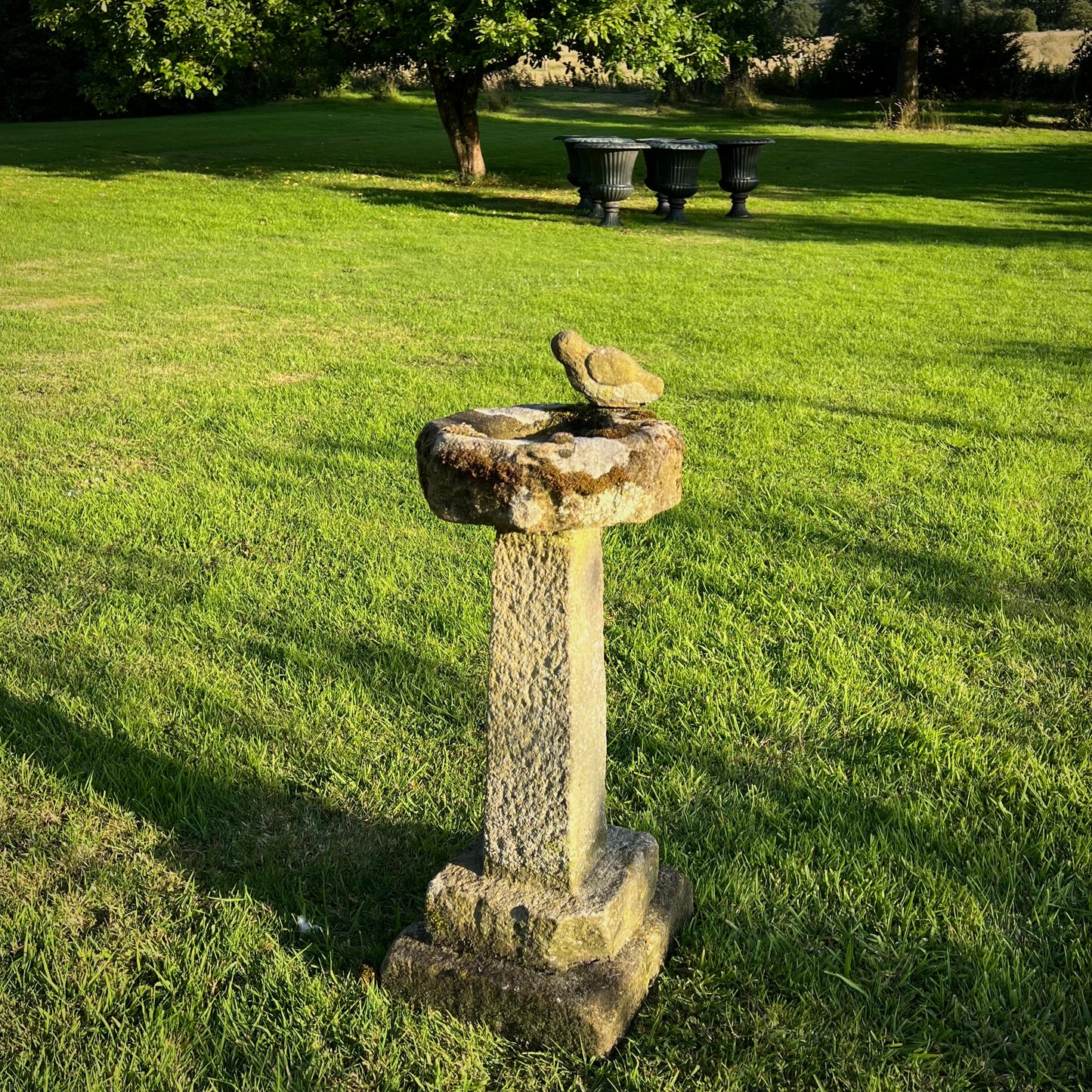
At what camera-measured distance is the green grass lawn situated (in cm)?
247

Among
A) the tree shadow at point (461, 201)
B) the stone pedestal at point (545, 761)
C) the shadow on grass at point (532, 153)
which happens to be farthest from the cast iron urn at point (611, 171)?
the stone pedestal at point (545, 761)

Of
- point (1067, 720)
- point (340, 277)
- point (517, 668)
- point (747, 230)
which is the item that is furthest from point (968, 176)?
point (517, 668)

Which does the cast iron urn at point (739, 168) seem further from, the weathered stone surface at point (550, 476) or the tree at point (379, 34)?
the weathered stone surface at point (550, 476)

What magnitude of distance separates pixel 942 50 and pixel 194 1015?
41269mm

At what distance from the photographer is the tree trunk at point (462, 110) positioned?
17.7 m

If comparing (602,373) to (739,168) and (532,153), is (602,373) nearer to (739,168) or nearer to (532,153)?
(739,168)

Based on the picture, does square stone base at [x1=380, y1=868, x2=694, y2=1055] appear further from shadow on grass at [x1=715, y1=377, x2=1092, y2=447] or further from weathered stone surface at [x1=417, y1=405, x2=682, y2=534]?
shadow on grass at [x1=715, y1=377, x2=1092, y2=447]

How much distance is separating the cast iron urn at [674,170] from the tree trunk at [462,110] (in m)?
3.44

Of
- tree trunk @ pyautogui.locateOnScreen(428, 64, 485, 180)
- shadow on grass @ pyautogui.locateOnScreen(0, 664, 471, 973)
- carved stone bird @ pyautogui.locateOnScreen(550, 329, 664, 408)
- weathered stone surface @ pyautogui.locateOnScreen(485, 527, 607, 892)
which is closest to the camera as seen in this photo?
weathered stone surface @ pyautogui.locateOnScreen(485, 527, 607, 892)

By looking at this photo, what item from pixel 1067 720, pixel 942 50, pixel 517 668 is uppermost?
pixel 942 50

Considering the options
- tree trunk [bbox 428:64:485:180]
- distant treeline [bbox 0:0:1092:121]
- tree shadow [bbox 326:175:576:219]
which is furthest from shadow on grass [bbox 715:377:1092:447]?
distant treeline [bbox 0:0:1092:121]

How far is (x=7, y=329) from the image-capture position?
9.13 meters

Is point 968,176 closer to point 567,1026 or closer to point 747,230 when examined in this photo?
point 747,230

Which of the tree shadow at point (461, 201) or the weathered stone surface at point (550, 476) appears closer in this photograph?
the weathered stone surface at point (550, 476)
